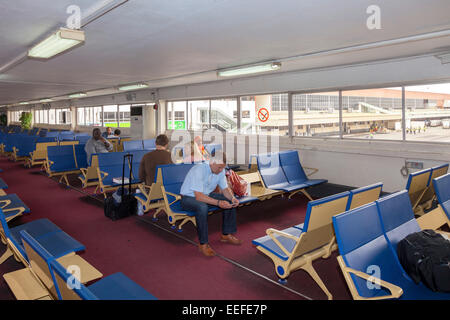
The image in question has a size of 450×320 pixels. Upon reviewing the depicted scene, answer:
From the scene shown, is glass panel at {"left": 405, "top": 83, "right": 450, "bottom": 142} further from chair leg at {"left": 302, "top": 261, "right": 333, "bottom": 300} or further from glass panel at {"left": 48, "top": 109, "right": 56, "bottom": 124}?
glass panel at {"left": 48, "top": 109, "right": 56, "bottom": 124}

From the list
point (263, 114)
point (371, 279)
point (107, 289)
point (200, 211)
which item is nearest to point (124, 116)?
point (263, 114)

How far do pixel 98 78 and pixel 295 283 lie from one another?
8.03m

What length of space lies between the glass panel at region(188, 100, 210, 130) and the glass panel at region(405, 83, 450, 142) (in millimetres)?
6032

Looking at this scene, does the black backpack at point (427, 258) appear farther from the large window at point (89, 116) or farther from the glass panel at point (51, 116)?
the glass panel at point (51, 116)

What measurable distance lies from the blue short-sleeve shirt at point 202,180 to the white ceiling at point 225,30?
1.73 m

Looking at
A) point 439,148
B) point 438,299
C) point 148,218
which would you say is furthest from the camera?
point 439,148

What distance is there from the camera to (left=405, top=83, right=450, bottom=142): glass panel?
5.82 metres

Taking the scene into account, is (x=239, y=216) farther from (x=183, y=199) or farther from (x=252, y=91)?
(x=252, y=91)

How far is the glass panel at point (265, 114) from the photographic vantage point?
8375 mm

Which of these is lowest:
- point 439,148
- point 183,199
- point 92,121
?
point 183,199

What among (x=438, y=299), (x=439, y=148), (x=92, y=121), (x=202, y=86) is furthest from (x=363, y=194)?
(x=92, y=121)

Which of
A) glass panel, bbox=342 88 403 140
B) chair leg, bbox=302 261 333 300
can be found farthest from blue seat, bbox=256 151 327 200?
chair leg, bbox=302 261 333 300

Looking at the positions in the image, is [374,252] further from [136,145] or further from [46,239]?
[136,145]

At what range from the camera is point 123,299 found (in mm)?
2176
